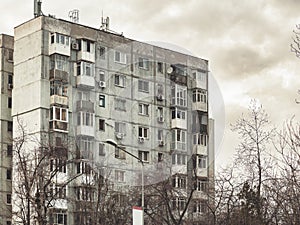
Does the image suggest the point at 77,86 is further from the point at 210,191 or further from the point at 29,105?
the point at 210,191

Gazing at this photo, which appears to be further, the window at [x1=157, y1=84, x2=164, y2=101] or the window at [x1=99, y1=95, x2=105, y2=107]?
the window at [x1=99, y1=95, x2=105, y2=107]

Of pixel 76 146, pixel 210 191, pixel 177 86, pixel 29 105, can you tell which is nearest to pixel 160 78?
pixel 177 86

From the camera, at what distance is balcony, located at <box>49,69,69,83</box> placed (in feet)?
166

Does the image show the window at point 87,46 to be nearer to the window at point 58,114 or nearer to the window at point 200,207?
the window at point 58,114

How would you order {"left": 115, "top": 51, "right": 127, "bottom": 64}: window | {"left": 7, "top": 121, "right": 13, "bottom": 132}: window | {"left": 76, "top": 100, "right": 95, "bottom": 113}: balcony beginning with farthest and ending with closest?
1. {"left": 7, "top": 121, "right": 13, "bottom": 132}: window
2. {"left": 76, "top": 100, "right": 95, "bottom": 113}: balcony
3. {"left": 115, "top": 51, "right": 127, "bottom": 64}: window

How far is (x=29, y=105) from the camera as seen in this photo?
169 feet

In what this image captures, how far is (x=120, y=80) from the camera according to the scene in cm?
4562

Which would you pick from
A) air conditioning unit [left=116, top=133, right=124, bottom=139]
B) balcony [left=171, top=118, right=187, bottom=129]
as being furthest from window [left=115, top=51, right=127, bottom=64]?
air conditioning unit [left=116, top=133, right=124, bottom=139]

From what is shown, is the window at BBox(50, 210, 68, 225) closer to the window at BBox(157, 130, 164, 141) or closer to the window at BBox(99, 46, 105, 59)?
the window at BBox(157, 130, 164, 141)

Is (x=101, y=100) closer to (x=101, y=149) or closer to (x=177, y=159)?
(x=101, y=149)

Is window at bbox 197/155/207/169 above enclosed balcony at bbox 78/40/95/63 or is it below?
below

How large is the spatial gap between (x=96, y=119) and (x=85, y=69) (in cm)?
409

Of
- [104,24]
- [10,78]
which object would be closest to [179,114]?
[104,24]

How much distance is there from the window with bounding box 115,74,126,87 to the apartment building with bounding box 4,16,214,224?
0.45 feet
